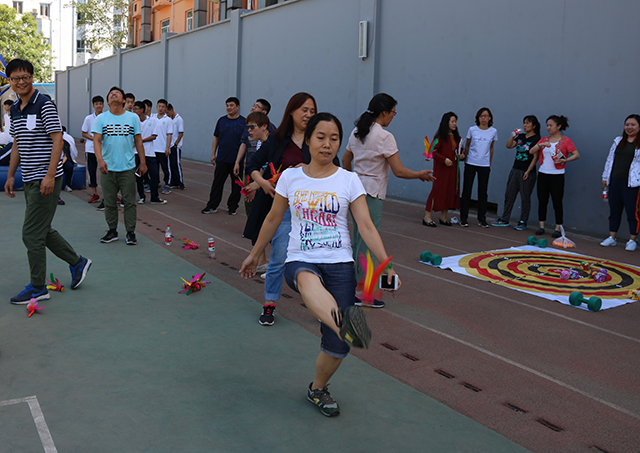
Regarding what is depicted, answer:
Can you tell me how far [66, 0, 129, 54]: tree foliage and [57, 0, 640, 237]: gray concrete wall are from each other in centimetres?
2415

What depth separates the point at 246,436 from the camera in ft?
10.3

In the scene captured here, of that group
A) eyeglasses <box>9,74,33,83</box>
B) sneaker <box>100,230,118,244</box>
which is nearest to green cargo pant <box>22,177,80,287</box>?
eyeglasses <box>9,74,33,83</box>

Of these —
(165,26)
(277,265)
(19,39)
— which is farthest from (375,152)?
(19,39)

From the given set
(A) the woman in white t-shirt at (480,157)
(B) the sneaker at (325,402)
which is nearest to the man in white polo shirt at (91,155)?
(A) the woman in white t-shirt at (480,157)

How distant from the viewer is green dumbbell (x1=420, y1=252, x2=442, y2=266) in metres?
7.41

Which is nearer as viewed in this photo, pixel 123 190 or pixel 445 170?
pixel 123 190

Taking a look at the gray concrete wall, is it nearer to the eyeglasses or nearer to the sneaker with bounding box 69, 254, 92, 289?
the sneaker with bounding box 69, 254, 92, 289

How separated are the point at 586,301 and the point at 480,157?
5.05 meters

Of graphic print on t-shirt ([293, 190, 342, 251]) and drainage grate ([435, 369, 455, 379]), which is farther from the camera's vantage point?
drainage grate ([435, 369, 455, 379])

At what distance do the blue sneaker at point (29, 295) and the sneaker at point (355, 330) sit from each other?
12.1ft

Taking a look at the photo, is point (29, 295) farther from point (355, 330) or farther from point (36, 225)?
point (355, 330)

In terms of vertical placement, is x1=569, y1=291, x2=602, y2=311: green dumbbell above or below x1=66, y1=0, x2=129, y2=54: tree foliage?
below

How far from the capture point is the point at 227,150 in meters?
10.9

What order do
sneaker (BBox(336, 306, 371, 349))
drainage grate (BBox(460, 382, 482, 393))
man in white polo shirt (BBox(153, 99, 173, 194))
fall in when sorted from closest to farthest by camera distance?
sneaker (BBox(336, 306, 371, 349)) → drainage grate (BBox(460, 382, 482, 393)) → man in white polo shirt (BBox(153, 99, 173, 194))
